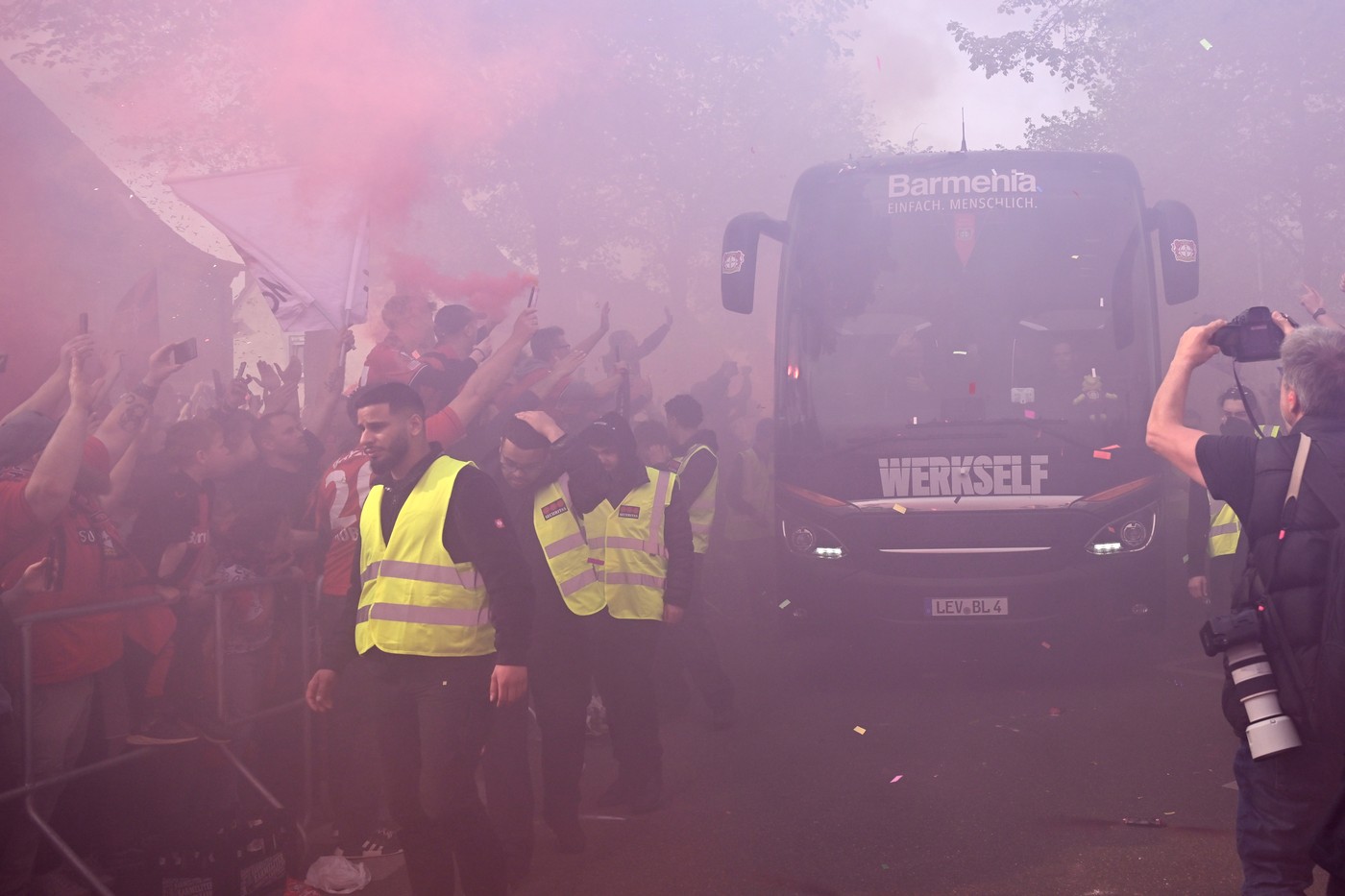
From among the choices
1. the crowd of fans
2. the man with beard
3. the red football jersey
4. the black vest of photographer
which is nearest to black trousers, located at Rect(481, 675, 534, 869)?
the crowd of fans

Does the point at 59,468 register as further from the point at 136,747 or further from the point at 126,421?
the point at 126,421

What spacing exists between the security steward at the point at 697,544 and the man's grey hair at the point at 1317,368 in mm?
Result: 3711

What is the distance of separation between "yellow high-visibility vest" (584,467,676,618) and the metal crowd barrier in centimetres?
141

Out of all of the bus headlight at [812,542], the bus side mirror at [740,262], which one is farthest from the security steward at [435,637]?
the bus side mirror at [740,262]

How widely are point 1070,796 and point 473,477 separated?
3.12m

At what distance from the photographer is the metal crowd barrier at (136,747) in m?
4.40

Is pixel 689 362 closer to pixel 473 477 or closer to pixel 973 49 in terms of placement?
pixel 973 49

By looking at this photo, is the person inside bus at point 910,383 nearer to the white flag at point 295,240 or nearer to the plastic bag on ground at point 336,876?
the white flag at point 295,240

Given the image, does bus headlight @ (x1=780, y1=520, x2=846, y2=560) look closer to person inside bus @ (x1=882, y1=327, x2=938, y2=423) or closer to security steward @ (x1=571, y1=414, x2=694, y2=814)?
person inside bus @ (x1=882, y1=327, x2=938, y2=423)

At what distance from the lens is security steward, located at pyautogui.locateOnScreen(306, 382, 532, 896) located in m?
4.20

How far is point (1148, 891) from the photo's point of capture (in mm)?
4523

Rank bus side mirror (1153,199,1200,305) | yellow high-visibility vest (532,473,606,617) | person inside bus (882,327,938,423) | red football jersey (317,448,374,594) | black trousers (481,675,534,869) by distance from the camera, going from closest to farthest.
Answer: black trousers (481,675,534,869)
yellow high-visibility vest (532,473,606,617)
red football jersey (317,448,374,594)
person inside bus (882,327,938,423)
bus side mirror (1153,199,1200,305)

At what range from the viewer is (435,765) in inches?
164

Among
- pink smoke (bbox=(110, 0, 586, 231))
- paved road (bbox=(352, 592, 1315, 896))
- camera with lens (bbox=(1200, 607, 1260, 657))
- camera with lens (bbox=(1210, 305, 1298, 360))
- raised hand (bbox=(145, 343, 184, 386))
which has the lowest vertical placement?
paved road (bbox=(352, 592, 1315, 896))
